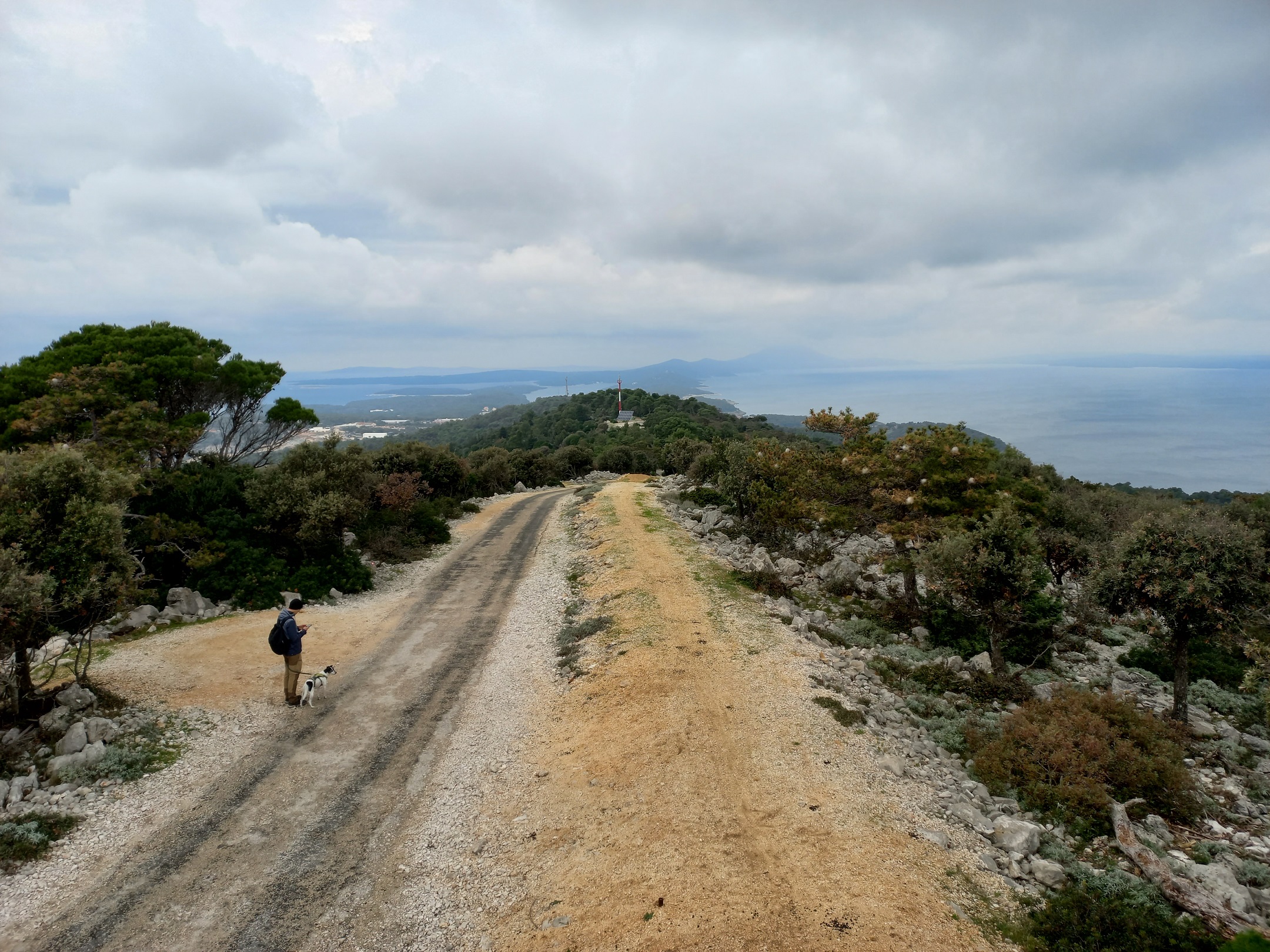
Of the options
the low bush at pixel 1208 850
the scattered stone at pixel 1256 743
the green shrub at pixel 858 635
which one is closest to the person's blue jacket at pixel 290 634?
the green shrub at pixel 858 635

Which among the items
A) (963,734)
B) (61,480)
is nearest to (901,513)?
(963,734)

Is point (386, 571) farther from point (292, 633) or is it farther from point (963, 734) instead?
point (963, 734)

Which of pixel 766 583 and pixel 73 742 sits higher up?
pixel 73 742

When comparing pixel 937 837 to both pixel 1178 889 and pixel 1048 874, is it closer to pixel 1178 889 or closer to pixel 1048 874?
pixel 1048 874

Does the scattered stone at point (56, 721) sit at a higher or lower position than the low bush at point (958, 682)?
higher

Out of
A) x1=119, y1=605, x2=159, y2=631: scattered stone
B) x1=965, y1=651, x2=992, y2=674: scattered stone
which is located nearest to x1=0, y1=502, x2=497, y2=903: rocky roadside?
x1=119, y1=605, x2=159, y2=631: scattered stone

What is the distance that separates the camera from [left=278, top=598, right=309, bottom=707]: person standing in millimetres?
11766

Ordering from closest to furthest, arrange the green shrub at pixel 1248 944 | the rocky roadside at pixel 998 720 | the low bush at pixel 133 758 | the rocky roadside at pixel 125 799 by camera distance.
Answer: the green shrub at pixel 1248 944 < the rocky roadside at pixel 125 799 < the rocky roadside at pixel 998 720 < the low bush at pixel 133 758

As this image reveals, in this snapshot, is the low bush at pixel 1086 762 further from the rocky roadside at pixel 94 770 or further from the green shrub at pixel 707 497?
the green shrub at pixel 707 497

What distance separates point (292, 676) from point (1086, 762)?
14.8 metres

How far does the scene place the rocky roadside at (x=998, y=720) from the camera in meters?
7.56

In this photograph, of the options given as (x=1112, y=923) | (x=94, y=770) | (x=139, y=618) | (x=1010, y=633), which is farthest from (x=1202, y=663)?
(x=139, y=618)

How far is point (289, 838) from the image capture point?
8203 millimetres

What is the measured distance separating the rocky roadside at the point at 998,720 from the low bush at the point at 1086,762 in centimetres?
35
